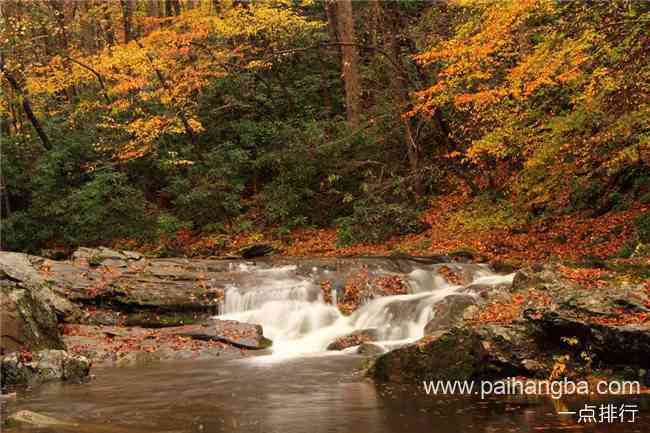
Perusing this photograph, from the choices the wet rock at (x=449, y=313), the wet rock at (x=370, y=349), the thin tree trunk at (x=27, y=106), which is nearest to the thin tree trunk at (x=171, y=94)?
the thin tree trunk at (x=27, y=106)

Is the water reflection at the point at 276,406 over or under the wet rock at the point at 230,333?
over

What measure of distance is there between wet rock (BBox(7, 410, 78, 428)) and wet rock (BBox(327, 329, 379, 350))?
608 cm

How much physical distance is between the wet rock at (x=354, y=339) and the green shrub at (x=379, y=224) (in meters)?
7.88

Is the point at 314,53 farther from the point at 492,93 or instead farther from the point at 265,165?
the point at 492,93

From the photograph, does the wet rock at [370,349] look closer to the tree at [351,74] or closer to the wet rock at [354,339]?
the wet rock at [354,339]

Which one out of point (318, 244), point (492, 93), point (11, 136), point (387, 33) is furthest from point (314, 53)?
point (492, 93)

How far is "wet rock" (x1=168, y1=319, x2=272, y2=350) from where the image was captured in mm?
12922

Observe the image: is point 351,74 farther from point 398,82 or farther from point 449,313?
point 449,313

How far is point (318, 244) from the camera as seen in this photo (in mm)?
21578

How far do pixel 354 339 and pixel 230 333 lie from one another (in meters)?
2.51

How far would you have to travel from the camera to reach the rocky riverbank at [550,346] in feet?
25.5

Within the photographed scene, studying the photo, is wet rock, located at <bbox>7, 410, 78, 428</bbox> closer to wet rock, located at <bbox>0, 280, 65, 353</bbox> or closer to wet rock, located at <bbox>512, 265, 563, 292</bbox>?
wet rock, located at <bbox>0, 280, 65, 353</bbox>

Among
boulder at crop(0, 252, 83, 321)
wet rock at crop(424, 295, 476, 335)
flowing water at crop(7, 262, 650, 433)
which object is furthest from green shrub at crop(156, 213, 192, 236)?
wet rock at crop(424, 295, 476, 335)

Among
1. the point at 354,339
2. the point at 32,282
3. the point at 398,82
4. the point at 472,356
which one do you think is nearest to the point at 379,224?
the point at 398,82
